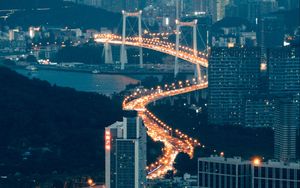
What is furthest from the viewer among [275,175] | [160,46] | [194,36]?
[194,36]

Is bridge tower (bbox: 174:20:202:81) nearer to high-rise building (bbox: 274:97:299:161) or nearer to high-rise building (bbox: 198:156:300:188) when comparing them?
high-rise building (bbox: 274:97:299:161)

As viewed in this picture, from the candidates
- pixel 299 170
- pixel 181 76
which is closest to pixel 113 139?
pixel 299 170

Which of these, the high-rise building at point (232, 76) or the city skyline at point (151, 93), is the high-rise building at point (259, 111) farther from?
the high-rise building at point (232, 76)

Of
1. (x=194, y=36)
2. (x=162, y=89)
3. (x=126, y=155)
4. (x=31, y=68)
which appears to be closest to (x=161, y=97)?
(x=162, y=89)

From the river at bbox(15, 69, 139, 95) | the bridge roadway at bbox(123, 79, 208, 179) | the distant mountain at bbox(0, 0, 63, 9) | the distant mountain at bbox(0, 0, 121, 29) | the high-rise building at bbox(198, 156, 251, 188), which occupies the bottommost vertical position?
the river at bbox(15, 69, 139, 95)

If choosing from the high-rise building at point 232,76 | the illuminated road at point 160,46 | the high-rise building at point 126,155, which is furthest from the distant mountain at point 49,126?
the illuminated road at point 160,46

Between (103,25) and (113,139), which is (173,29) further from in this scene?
(113,139)

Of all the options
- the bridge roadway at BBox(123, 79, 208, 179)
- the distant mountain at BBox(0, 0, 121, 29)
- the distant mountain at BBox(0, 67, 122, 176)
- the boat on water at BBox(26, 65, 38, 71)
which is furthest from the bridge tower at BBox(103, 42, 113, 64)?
the distant mountain at BBox(0, 67, 122, 176)

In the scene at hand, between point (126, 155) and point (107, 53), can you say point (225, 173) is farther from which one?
point (107, 53)
